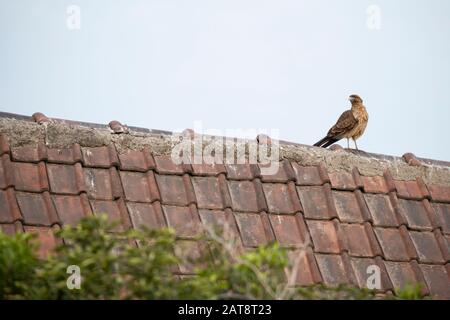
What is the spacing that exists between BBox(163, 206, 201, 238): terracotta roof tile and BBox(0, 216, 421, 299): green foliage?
224 centimetres

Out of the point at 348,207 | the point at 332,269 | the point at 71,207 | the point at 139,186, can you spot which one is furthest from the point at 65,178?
the point at 348,207

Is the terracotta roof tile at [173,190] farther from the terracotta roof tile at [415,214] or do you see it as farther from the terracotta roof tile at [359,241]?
the terracotta roof tile at [415,214]

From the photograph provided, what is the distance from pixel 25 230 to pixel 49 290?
2079mm

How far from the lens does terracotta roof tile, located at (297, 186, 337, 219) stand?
323 inches

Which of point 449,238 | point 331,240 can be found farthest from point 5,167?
point 449,238

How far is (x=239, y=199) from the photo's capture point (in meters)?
8.12

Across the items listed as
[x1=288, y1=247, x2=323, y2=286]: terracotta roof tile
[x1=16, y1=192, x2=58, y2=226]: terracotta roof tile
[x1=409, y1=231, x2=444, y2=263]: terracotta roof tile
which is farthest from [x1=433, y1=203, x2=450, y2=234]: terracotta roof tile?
[x1=16, y1=192, x2=58, y2=226]: terracotta roof tile

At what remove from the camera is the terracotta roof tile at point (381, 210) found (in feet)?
27.4

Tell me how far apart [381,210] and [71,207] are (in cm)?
268

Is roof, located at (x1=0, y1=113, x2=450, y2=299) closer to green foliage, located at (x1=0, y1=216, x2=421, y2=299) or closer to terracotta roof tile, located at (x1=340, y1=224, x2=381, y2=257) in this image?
terracotta roof tile, located at (x1=340, y1=224, x2=381, y2=257)

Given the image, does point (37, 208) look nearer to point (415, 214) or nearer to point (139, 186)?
point (139, 186)

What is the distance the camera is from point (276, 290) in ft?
16.9

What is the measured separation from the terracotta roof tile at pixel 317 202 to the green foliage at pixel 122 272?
294 centimetres

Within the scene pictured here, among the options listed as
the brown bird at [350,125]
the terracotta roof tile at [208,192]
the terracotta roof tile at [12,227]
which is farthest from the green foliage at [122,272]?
the brown bird at [350,125]
